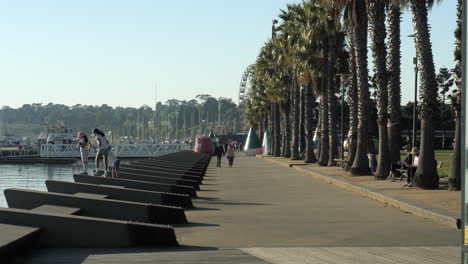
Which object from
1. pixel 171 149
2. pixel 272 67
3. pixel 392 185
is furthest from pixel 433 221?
pixel 171 149

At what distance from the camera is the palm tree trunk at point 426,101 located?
2323cm

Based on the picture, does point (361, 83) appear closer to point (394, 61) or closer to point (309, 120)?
point (394, 61)

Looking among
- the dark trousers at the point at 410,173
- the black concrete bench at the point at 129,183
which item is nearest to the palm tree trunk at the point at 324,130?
the dark trousers at the point at 410,173

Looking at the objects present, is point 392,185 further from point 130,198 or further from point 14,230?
point 14,230

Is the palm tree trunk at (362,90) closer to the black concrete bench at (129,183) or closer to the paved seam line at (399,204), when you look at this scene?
the paved seam line at (399,204)

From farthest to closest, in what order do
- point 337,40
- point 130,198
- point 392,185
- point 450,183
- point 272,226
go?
point 337,40, point 392,185, point 450,183, point 130,198, point 272,226

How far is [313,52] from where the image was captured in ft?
151

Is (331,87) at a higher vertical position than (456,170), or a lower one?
higher

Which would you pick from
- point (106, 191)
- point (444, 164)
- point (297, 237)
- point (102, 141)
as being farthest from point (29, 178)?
point (297, 237)

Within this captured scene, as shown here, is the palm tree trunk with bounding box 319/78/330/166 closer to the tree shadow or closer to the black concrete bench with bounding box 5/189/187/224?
the black concrete bench with bounding box 5/189/187/224

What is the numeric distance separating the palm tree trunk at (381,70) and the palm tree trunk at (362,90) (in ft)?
9.31

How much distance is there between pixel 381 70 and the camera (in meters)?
29.0

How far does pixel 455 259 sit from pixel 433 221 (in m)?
5.10

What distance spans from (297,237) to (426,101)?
37.9ft
